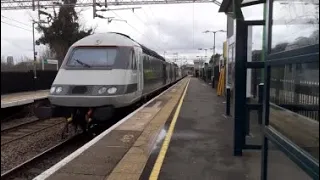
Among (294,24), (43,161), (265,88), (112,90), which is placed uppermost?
(294,24)

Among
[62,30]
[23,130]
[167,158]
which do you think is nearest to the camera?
[167,158]

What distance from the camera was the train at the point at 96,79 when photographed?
12.4 m

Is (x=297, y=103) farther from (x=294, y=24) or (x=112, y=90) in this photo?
(x=112, y=90)

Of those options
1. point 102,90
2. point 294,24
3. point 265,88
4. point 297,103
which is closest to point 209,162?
point 265,88

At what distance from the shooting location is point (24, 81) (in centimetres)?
2997

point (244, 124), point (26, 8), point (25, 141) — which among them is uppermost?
point (26, 8)

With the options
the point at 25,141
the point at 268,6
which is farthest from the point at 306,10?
the point at 25,141

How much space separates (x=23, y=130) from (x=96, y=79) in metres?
3.52

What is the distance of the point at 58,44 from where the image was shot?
45500mm

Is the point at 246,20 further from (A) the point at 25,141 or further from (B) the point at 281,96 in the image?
(A) the point at 25,141

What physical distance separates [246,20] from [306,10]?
12.6 feet

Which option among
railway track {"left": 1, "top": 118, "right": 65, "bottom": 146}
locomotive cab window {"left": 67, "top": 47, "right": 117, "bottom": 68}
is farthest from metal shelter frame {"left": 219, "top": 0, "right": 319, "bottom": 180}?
railway track {"left": 1, "top": 118, "right": 65, "bottom": 146}

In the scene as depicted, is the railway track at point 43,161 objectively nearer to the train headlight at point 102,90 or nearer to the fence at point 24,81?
the train headlight at point 102,90

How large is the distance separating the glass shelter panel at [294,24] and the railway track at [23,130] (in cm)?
876
